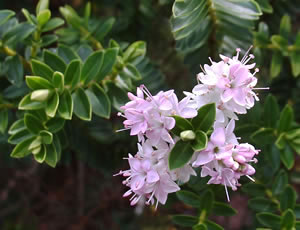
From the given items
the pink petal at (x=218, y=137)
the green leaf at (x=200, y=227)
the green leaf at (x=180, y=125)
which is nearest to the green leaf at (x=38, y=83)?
the green leaf at (x=180, y=125)

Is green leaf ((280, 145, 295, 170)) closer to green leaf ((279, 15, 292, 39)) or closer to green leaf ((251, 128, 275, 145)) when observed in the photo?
green leaf ((251, 128, 275, 145))

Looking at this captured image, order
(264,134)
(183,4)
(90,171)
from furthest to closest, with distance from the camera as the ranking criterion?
(90,171), (264,134), (183,4)

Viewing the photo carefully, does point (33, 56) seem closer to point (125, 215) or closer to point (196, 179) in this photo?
point (196, 179)

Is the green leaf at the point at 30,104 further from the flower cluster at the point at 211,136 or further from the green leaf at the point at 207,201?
the green leaf at the point at 207,201

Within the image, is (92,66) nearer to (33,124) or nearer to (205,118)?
(33,124)

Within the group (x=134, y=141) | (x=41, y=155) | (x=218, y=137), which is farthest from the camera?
(x=134, y=141)

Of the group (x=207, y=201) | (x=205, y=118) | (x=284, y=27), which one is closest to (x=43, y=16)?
(x=205, y=118)

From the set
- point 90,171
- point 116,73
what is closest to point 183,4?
point 116,73
